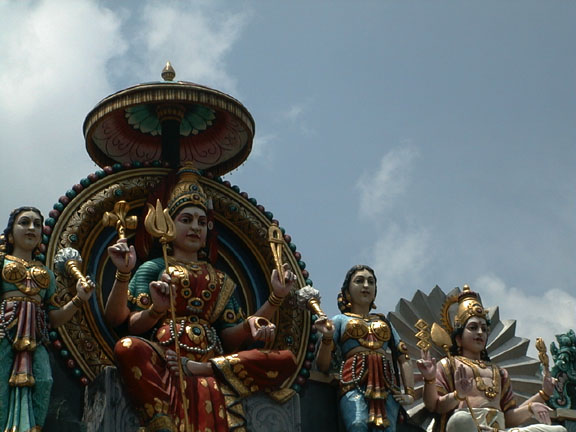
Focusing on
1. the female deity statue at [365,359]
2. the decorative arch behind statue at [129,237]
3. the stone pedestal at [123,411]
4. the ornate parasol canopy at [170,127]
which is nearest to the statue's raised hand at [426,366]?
the female deity statue at [365,359]

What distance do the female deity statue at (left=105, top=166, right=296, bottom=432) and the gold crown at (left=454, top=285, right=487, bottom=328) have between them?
2.16 metres

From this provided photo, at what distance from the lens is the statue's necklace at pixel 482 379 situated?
37.9 feet

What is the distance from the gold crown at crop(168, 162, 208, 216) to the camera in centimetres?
1094

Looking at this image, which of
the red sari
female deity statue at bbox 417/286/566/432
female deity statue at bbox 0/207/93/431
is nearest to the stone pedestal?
the red sari

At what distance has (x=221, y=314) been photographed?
423 inches

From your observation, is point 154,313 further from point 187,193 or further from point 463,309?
point 463,309

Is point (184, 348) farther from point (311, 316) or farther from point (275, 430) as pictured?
point (311, 316)

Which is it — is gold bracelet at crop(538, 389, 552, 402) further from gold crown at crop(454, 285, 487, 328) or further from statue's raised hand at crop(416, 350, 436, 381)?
statue's raised hand at crop(416, 350, 436, 381)

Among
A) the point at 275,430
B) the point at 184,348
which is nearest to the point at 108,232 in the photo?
the point at 184,348

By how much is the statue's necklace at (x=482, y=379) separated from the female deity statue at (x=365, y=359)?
0.80 metres

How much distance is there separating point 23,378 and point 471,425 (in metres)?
3.84

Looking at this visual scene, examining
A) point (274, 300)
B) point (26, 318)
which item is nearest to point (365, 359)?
point (274, 300)

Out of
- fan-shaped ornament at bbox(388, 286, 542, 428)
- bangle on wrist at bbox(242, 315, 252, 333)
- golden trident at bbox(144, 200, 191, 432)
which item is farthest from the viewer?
fan-shaped ornament at bbox(388, 286, 542, 428)

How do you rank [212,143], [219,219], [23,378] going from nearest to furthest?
[23,378] → [219,219] → [212,143]
